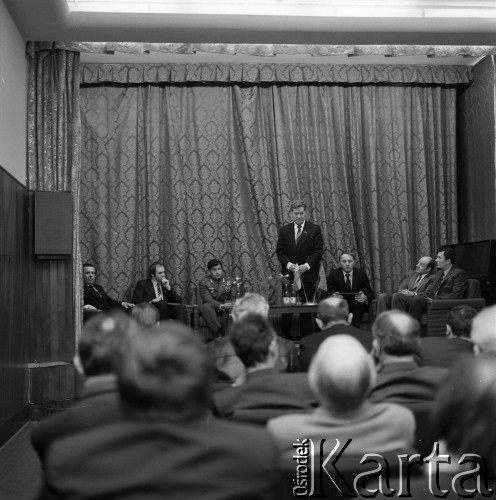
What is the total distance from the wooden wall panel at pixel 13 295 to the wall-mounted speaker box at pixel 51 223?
109mm

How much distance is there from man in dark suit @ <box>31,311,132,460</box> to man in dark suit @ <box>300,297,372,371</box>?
1602mm

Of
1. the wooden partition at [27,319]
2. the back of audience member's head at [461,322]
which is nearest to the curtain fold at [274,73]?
the wooden partition at [27,319]

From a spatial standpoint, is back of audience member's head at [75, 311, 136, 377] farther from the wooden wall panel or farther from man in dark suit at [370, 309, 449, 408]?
the wooden wall panel

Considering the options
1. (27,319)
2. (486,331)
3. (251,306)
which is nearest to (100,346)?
(486,331)

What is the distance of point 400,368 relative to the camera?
293 cm

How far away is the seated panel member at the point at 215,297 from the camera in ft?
26.1

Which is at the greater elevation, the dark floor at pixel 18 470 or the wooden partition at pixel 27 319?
the wooden partition at pixel 27 319

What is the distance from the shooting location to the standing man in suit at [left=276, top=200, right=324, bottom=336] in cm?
822

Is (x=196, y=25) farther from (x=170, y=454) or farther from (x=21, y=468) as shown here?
(x=170, y=454)

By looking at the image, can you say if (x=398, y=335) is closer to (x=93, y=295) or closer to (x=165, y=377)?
(x=165, y=377)

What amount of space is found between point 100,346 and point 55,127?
5.30 metres

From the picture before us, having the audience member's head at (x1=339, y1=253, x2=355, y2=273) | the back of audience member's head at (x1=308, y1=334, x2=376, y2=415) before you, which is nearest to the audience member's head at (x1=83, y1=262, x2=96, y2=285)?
the audience member's head at (x1=339, y1=253, x2=355, y2=273)

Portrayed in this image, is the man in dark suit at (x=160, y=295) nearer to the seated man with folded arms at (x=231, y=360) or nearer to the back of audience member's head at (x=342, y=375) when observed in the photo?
the seated man with folded arms at (x=231, y=360)

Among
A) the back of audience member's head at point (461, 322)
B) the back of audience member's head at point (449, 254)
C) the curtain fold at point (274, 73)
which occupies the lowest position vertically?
the back of audience member's head at point (461, 322)
